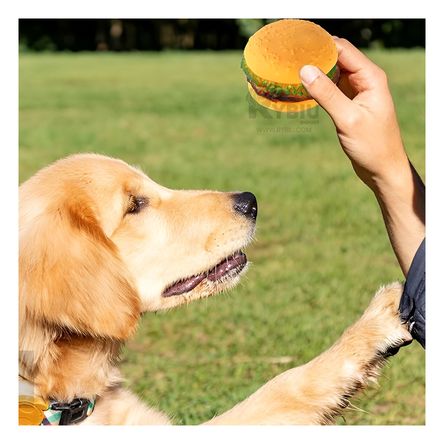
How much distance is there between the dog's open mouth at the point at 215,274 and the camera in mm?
3357

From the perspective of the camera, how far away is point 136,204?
344cm

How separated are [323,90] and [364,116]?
0.19m

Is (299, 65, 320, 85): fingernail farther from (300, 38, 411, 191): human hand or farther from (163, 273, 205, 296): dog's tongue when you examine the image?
(163, 273, 205, 296): dog's tongue

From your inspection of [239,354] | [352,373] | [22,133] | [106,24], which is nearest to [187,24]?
[106,24]

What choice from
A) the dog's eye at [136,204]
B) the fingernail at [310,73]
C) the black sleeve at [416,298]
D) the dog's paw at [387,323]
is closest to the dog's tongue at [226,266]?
the dog's eye at [136,204]

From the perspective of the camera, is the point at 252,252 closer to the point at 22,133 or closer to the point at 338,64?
the point at 338,64

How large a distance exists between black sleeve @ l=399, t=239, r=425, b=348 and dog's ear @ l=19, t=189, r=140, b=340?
3.37ft

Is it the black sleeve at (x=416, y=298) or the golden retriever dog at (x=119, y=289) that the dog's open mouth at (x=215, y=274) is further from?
the black sleeve at (x=416, y=298)

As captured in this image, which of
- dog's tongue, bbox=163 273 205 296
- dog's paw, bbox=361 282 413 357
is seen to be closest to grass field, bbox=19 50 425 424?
dog's paw, bbox=361 282 413 357

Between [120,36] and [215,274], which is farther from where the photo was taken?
[120,36]

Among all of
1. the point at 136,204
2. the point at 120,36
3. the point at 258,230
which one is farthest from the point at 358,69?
the point at 120,36

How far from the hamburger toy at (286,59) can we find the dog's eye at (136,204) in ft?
2.06

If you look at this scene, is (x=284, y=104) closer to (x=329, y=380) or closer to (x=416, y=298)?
(x=416, y=298)
